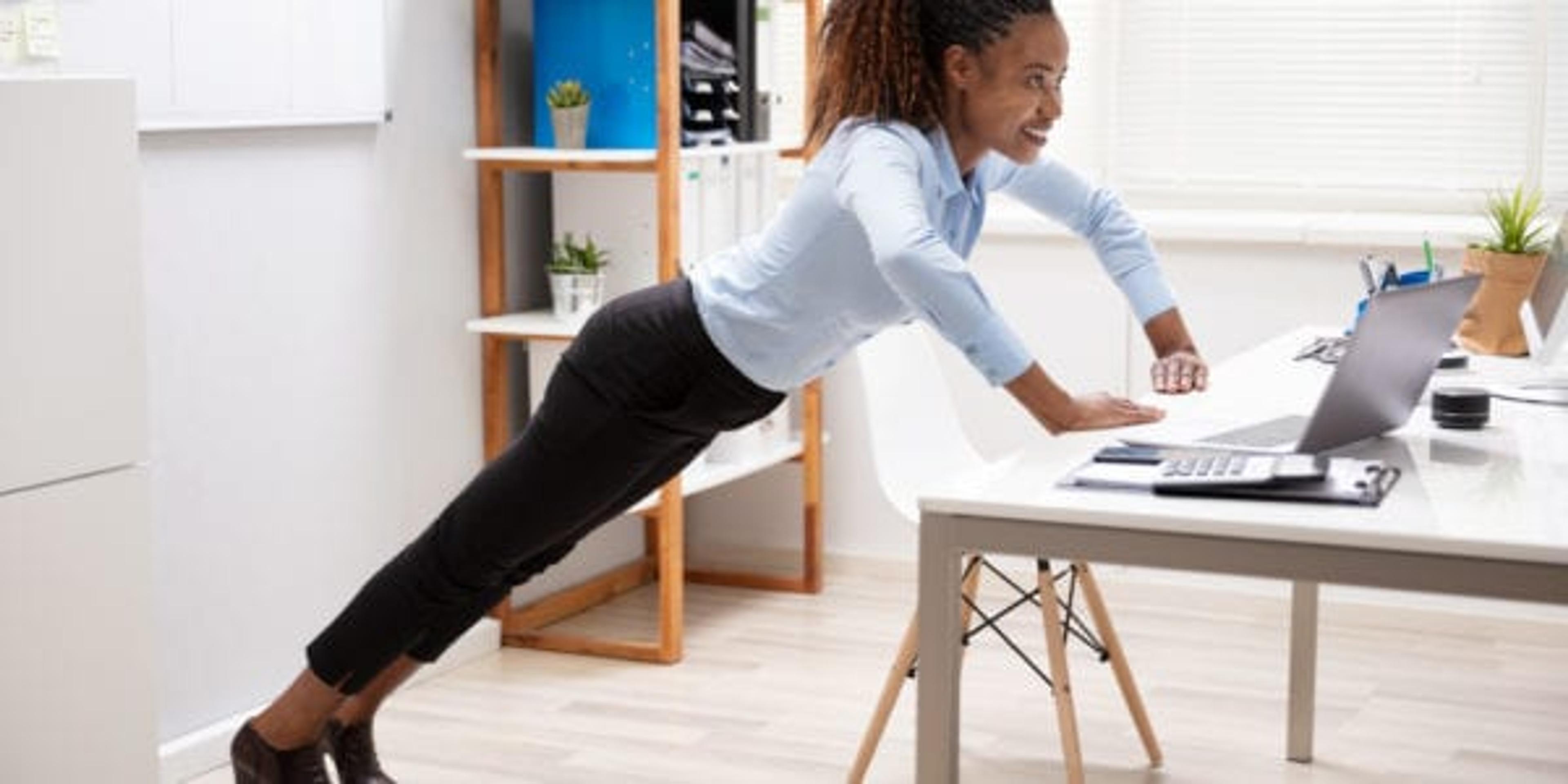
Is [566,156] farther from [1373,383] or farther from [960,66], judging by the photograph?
[1373,383]

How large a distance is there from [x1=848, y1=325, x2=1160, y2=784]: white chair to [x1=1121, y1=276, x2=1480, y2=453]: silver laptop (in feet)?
2.18

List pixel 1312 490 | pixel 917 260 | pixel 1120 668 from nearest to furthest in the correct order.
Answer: pixel 1312 490, pixel 917 260, pixel 1120 668

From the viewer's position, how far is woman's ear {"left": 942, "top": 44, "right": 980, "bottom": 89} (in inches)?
102

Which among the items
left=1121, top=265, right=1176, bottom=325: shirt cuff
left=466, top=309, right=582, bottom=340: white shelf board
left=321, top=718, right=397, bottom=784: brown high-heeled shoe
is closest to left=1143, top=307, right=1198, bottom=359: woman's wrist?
left=1121, top=265, right=1176, bottom=325: shirt cuff

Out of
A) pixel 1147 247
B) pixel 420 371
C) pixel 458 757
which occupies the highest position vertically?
pixel 1147 247

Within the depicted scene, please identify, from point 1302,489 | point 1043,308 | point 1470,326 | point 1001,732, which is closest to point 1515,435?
point 1302,489

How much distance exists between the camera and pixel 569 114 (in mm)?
4211

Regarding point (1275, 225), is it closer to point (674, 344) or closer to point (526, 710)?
point (526, 710)

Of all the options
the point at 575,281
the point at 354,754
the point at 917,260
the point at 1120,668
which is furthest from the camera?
the point at 575,281

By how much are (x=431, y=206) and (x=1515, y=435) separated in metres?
2.21

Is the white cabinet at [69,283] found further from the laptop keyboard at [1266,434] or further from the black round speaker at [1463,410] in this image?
the black round speaker at [1463,410]

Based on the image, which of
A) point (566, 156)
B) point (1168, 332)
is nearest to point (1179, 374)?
point (1168, 332)

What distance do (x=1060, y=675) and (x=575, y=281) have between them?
143 cm

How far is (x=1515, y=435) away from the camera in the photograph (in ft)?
8.69
